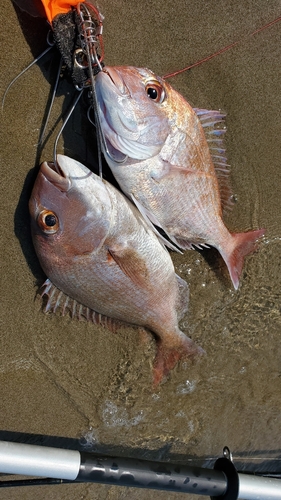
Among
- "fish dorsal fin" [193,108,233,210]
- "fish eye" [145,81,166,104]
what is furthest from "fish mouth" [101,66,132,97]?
"fish dorsal fin" [193,108,233,210]

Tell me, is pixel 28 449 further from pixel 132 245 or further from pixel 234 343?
pixel 234 343

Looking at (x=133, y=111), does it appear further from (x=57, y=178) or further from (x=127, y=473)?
(x=127, y=473)

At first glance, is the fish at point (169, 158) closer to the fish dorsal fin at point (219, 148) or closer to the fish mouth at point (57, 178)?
the fish dorsal fin at point (219, 148)

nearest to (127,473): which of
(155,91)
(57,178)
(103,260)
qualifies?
(103,260)

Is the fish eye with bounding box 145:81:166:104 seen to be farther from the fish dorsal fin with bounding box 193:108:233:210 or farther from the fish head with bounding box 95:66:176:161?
the fish dorsal fin with bounding box 193:108:233:210

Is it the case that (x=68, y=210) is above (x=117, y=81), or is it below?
below

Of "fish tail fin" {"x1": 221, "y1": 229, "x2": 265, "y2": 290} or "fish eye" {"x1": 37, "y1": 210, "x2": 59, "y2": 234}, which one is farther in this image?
"fish tail fin" {"x1": 221, "y1": 229, "x2": 265, "y2": 290}

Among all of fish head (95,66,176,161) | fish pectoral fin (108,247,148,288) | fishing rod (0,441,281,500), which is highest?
fish head (95,66,176,161)
